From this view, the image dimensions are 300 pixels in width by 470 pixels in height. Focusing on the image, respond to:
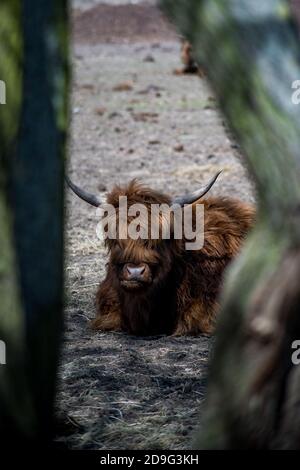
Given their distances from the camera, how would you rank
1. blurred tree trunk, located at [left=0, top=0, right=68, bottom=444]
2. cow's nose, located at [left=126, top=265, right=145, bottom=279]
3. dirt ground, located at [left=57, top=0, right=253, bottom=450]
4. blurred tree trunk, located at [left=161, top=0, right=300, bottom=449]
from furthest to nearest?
1. cow's nose, located at [left=126, top=265, right=145, bottom=279]
2. dirt ground, located at [left=57, top=0, right=253, bottom=450]
3. blurred tree trunk, located at [left=0, top=0, right=68, bottom=444]
4. blurred tree trunk, located at [left=161, top=0, right=300, bottom=449]

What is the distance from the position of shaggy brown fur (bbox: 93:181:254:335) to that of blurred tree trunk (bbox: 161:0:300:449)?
3487mm

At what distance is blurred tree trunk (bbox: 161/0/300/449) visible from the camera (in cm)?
327

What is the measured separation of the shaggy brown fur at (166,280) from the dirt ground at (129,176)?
16cm

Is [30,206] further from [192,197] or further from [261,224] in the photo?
[192,197]

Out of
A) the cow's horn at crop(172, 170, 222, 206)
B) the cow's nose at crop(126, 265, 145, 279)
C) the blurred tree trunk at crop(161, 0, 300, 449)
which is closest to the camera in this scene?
the blurred tree trunk at crop(161, 0, 300, 449)

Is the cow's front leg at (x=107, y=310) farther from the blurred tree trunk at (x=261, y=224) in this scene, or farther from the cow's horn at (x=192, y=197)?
the blurred tree trunk at (x=261, y=224)

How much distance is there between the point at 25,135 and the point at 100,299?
12.6ft

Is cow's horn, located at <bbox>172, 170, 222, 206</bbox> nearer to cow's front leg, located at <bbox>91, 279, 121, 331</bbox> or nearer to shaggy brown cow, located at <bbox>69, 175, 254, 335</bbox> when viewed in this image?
shaggy brown cow, located at <bbox>69, 175, 254, 335</bbox>

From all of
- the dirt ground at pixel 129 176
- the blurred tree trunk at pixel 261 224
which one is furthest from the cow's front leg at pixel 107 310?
the blurred tree trunk at pixel 261 224

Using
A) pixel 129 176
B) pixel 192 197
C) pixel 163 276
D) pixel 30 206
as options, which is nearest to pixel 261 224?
pixel 30 206

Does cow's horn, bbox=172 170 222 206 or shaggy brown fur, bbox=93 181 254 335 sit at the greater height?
cow's horn, bbox=172 170 222 206

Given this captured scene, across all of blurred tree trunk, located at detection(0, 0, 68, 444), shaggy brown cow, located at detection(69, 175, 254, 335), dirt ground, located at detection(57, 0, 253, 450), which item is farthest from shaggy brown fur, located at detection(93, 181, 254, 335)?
blurred tree trunk, located at detection(0, 0, 68, 444)

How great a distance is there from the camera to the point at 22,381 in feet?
→ 12.1

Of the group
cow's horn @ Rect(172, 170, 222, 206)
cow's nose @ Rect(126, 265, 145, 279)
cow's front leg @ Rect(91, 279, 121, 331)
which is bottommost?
cow's front leg @ Rect(91, 279, 121, 331)
